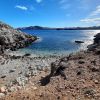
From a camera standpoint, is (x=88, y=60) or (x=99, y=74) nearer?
(x=99, y=74)

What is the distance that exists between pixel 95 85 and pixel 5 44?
Result: 56.7 m

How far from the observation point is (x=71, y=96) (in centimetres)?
1434

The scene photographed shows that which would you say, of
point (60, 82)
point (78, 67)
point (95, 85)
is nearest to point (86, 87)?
point (95, 85)

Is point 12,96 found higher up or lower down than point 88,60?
lower down

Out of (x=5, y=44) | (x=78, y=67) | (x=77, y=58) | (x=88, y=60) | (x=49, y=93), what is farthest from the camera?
(x=5, y=44)

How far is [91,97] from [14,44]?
60334mm

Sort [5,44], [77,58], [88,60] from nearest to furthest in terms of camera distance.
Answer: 1. [88,60]
2. [77,58]
3. [5,44]

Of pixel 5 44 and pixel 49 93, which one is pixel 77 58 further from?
pixel 5 44

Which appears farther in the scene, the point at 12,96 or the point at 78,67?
the point at 78,67

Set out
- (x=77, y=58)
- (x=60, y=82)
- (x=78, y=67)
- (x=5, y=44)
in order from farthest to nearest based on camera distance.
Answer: (x=5, y=44) → (x=77, y=58) → (x=78, y=67) → (x=60, y=82)

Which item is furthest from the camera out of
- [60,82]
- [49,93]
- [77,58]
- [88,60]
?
[77,58]

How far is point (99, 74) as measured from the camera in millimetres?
17859

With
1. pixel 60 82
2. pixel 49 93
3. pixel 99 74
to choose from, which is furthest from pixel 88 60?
pixel 49 93

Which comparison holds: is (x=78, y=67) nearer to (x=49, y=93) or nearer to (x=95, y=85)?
(x=95, y=85)
